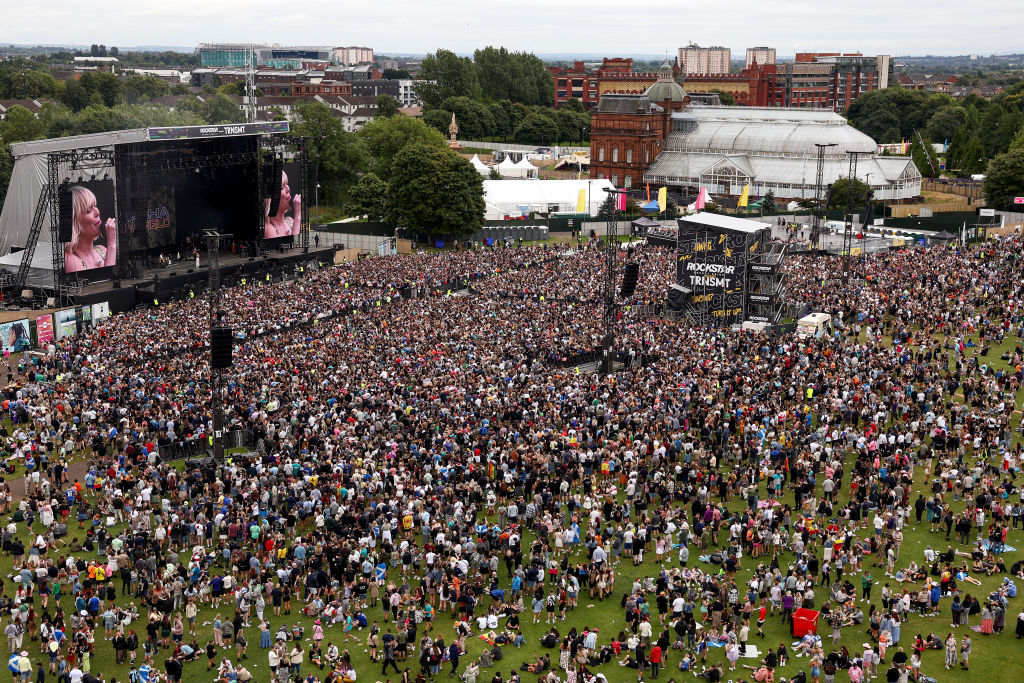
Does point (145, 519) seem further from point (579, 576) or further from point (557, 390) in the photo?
point (557, 390)

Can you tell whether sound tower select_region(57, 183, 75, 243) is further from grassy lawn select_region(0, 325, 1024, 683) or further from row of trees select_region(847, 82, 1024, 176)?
row of trees select_region(847, 82, 1024, 176)

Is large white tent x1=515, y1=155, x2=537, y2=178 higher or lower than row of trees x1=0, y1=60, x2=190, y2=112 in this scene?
lower

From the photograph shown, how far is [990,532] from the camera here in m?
25.4

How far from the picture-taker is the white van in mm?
43491

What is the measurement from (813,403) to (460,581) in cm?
1591

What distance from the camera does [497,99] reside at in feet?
486

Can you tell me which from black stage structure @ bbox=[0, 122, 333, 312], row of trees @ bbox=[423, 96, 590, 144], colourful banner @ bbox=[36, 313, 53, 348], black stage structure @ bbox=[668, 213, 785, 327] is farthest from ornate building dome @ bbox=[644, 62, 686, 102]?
colourful banner @ bbox=[36, 313, 53, 348]

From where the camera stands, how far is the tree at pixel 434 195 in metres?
70.1

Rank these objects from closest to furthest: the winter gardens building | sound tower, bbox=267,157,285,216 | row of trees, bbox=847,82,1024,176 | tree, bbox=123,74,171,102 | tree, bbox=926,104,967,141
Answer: sound tower, bbox=267,157,285,216
the winter gardens building
row of trees, bbox=847,82,1024,176
tree, bbox=926,104,967,141
tree, bbox=123,74,171,102

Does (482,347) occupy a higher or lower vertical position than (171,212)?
lower

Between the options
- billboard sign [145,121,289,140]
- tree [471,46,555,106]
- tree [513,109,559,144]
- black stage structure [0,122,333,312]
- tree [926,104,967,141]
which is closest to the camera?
black stage structure [0,122,333,312]

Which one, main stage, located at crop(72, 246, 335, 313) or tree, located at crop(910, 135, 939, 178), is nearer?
main stage, located at crop(72, 246, 335, 313)

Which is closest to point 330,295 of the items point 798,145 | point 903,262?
point 903,262

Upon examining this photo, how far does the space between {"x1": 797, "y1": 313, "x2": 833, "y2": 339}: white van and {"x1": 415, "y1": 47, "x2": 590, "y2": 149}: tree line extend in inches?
3092
